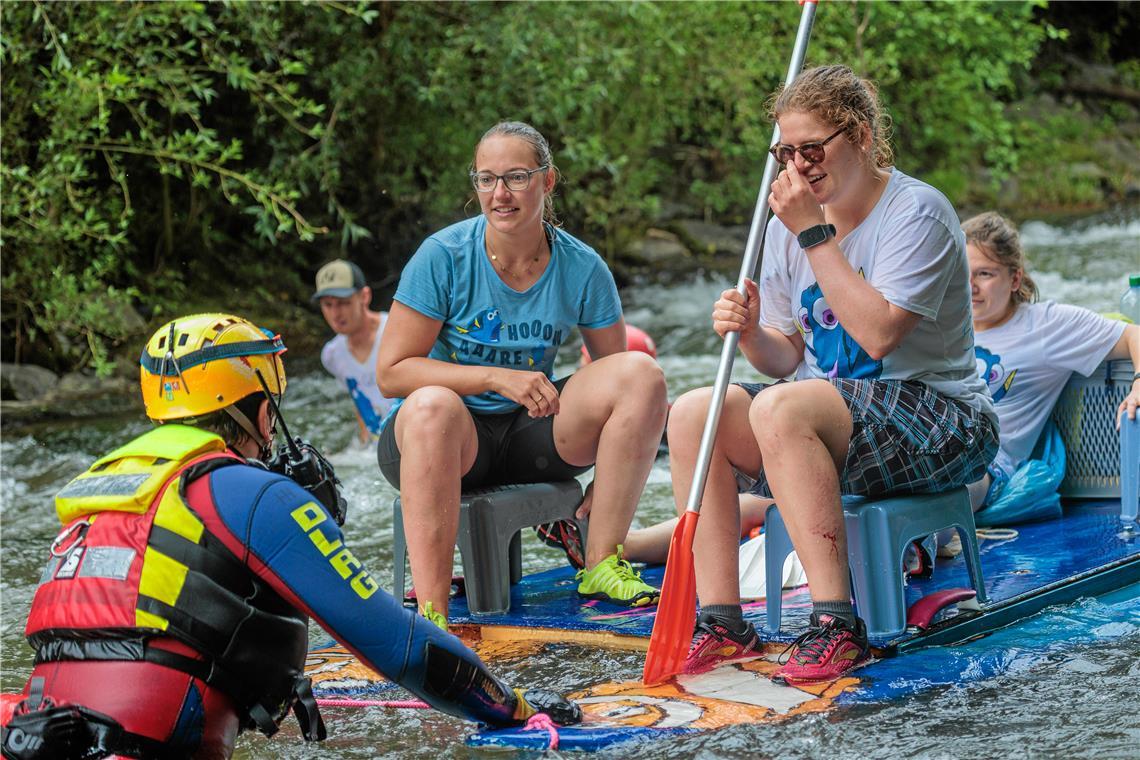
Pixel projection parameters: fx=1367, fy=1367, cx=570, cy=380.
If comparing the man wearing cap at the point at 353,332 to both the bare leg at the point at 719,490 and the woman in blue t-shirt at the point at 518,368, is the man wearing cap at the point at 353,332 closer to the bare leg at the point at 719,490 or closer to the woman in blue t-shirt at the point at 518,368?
the woman in blue t-shirt at the point at 518,368

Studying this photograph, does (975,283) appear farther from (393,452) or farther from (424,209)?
(424,209)

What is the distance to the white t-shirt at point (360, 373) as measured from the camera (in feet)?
19.8

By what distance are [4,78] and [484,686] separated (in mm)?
7477

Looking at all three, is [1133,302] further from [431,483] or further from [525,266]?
[431,483]

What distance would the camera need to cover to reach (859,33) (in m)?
13.0

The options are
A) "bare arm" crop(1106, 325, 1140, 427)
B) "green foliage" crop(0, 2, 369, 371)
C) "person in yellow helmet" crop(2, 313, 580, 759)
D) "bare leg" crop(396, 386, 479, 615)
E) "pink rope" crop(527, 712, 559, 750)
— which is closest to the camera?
"person in yellow helmet" crop(2, 313, 580, 759)

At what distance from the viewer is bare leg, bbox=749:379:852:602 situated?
2953 millimetres

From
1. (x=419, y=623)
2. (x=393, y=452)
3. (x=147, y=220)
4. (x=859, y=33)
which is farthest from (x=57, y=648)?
(x=859, y=33)

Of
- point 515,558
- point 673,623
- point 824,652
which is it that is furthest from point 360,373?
point 824,652

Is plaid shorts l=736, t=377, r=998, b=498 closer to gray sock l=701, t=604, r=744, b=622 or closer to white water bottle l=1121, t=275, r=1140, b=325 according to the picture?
gray sock l=701, t=604, r=744, b=622

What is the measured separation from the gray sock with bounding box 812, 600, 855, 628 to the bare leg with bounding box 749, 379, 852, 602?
2cm

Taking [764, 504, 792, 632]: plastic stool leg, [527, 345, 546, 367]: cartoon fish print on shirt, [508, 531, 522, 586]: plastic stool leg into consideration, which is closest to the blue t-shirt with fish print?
[527, 345, 546, 367]: cartoon fish print on shirt

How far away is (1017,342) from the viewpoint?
13.9 ft

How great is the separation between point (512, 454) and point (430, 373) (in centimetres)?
36
